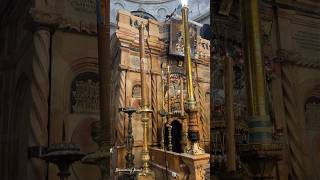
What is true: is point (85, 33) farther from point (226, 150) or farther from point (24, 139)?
point (226, 150)

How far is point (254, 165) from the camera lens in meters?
2.86

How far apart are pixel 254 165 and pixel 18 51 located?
3.23 m

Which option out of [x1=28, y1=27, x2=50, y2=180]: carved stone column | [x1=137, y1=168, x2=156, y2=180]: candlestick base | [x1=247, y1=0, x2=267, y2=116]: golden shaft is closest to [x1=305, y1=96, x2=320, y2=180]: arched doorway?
[x1=247, y1=0, x2=267, y2=116]: golden shaft

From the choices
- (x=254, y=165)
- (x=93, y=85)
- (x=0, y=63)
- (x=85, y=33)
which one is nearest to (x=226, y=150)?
(x=254, y=165)

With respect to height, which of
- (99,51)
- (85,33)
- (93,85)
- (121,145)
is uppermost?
A: (85,33)

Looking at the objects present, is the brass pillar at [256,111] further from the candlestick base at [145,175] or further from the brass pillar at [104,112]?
the candlestick base at [145,175]

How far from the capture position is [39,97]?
3.66 m

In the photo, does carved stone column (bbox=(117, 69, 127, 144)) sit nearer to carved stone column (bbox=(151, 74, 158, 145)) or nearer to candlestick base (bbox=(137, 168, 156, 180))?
carved stone column (bbox=(151, 74, 158, 145))

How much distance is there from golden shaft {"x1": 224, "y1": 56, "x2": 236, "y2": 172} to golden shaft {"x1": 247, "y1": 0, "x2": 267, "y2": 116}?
0.42 m

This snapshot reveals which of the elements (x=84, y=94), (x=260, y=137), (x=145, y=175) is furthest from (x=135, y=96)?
(x=260, y=137)

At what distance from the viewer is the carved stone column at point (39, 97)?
3.54m

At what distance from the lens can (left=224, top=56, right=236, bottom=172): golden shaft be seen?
3413mm

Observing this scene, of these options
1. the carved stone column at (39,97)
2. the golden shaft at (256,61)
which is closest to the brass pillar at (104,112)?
the carved stone column at (39,97)

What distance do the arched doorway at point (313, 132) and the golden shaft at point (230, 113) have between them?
3.18 feet
